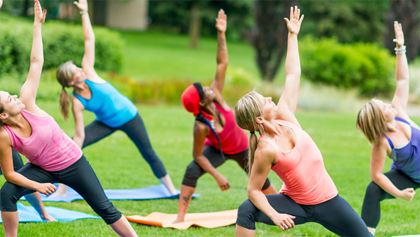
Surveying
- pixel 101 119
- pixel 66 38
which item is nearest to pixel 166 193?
pixel 101 119

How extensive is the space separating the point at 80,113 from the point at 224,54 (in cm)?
194

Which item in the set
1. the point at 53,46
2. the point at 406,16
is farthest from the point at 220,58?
the point at 406,16

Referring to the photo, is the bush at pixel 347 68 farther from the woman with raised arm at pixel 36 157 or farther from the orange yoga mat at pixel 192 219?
the woman with raised arm at pixel 36 157

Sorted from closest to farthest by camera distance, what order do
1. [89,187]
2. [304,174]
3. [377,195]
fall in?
[304,174]
[89,187]
[377,195]

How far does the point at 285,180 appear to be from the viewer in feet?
17.8

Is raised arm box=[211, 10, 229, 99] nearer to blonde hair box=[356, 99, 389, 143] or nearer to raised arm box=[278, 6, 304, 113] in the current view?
raised arm box=[278, 6, 304, 113]

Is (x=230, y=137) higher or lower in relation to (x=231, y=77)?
higher

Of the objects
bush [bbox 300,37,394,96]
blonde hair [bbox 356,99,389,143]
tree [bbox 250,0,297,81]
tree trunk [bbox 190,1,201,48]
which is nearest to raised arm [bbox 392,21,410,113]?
blonde hair [bbox 356,99,389,143]

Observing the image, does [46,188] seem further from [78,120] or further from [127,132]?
[127,132]

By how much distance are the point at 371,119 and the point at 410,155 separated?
2.04ft

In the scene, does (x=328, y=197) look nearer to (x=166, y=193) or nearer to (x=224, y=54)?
(x=224, y=54)

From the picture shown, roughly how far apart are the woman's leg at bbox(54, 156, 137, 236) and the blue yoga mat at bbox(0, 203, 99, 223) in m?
1.56

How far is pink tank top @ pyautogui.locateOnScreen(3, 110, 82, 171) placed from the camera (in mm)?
5734

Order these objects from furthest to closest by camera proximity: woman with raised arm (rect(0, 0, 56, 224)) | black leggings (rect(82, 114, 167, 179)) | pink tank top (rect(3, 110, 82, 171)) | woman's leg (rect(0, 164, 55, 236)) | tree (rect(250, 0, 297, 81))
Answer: tree (rect(250, 0, 297, 81))
black leggings (rect(82, 114, 167, 179))
woman with raised arm (rect(0, 0, 56, 224))
woman's leg (rect(0, 164, 55, 236))
pink tank top (rect(3, 110, 82, 171))
